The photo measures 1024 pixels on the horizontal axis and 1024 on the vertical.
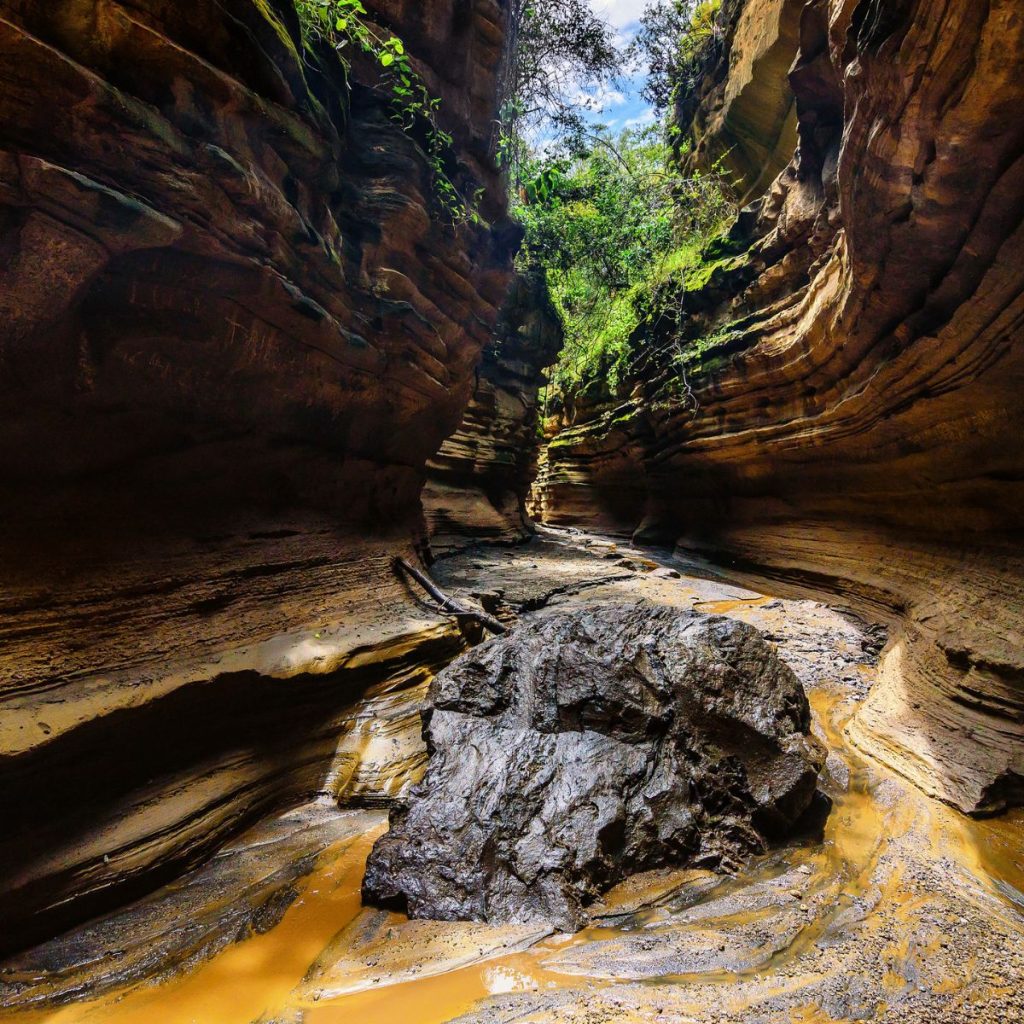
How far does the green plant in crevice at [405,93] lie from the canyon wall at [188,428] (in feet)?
0.75

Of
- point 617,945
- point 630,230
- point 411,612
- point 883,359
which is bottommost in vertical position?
point 617,945

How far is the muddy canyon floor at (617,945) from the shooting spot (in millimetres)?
1784

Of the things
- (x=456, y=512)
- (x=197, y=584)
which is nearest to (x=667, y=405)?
(x=456, y=512)

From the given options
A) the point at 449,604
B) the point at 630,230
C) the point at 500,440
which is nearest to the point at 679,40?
the point at 630,230

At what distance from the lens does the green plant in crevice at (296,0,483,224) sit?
192 inches

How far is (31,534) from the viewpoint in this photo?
3.25 m

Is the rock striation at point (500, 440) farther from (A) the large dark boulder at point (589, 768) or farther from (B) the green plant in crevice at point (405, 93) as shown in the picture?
(A) the large dark boulder at point (589, 768)

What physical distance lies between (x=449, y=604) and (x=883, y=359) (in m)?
6.04

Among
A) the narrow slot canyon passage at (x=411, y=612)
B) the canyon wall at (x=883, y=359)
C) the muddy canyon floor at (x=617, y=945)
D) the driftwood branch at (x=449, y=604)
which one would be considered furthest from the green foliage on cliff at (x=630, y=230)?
the muddy canyon floor at (x=617, y=945)

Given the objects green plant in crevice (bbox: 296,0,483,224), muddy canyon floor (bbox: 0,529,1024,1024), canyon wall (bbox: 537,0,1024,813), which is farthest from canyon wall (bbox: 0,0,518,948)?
canyon wall (bbox: 537,0,1024,813)

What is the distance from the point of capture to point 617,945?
84.4 inches

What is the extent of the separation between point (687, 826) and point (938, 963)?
122 cm

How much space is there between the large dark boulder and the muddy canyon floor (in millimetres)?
152

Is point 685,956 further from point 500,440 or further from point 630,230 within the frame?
point 630,230
